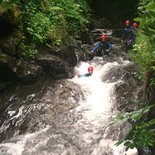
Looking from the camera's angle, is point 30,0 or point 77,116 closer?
point 77,116

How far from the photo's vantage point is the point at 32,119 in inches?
326

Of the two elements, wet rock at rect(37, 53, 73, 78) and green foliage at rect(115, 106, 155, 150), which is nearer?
green foliage at rect(115, 106, 155, 150)

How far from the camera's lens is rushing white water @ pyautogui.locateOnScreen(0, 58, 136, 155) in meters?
7.11

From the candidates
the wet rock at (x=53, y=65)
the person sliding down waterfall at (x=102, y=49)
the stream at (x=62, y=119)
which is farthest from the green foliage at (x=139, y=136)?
the person sliding down waterfall at (x=102, y=49)

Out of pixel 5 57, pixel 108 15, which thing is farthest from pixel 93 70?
pixel 108 15

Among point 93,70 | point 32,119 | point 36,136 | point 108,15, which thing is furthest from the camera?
point 108,15

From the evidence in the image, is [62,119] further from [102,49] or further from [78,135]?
[102,49]

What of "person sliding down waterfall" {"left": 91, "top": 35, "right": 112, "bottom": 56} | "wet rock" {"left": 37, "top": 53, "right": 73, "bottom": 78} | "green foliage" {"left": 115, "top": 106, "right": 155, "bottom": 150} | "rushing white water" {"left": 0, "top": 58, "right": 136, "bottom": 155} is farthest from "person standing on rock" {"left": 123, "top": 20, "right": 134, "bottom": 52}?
"green foliage" {"left": 115, "top": 106, "right": 155, "bottom": 150}

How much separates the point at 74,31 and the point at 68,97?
19.7 ft

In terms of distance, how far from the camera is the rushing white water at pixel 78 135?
23.3 feet

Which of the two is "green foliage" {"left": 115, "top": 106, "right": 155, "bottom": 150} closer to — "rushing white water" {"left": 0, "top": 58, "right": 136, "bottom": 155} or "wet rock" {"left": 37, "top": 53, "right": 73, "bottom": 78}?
"rushing white water" {"left": 0, "top": 58, "right": 136, "bottom": 155}

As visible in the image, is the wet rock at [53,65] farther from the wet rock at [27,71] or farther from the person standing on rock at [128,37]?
the person standing on rock at [128,37]

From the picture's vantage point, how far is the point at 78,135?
7.64 m

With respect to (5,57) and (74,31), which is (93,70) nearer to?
(74,31)
